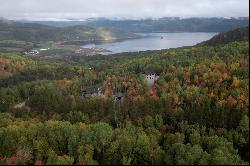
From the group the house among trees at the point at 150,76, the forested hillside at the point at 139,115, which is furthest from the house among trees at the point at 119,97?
the house among trees at the point at 150,76

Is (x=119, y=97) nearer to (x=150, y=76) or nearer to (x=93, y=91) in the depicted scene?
(x=93, y=91)

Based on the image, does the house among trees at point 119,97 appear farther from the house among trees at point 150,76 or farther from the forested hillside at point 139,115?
the house among trees at point 150,76

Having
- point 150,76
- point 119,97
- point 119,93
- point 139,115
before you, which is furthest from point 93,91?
point 139,115

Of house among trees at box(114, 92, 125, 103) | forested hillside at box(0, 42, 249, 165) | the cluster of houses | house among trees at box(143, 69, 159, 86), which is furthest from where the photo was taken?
house among trees at box(143, 69, 159, 86)

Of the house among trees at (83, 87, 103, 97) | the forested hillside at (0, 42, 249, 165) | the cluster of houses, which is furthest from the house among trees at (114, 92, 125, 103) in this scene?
the house among trees at (83, 87, 103, 97)

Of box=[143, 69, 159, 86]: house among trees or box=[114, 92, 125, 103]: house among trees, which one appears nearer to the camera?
box=[114, 92, 125, 103]: house among trees

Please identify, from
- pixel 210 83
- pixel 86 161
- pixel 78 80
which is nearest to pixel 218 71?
pixel 210 83

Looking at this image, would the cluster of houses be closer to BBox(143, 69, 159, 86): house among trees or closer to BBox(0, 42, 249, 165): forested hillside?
BBox(143, 69, 159, 86): house among trees
